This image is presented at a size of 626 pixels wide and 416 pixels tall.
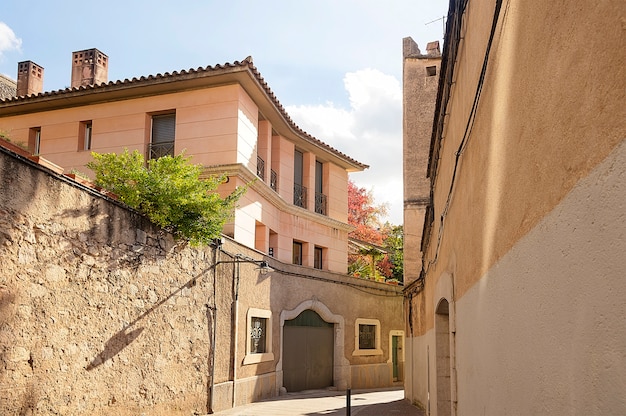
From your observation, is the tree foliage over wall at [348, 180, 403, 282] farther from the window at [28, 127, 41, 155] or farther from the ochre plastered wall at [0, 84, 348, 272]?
the window at [28, 127, 41, 155]

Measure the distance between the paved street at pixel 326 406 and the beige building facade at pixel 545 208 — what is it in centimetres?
889

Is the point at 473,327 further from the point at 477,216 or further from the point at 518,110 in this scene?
the point at 518,110

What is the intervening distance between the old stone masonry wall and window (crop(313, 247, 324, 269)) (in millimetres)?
9770

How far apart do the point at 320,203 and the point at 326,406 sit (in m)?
8.49

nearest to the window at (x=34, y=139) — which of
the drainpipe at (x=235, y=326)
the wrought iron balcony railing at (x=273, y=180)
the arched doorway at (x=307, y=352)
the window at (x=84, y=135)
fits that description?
the window at (x=84, y=135)

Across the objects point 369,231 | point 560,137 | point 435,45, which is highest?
point 435,45

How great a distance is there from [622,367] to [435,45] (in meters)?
19.8

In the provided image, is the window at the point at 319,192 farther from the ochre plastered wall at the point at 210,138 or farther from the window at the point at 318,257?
the ochre plastered wall at the point at 210,138

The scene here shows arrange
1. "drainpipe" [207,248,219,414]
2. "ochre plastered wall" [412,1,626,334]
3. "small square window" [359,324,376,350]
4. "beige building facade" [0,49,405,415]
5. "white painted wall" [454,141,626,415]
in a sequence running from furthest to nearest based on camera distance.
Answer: "small square window" [359,324,376,350]
"drainpipe" [207,248,219,414]
"beige building facade" [0,49,405,415]
"ochre plastered wall" [412,1,626,334]
"white painted wall" [454,141,626,415]

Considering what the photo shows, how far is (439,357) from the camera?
26.7 feet

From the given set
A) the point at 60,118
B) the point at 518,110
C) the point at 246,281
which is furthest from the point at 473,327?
the point at 60,118

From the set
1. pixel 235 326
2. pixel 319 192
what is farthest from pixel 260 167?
pixel 235 326

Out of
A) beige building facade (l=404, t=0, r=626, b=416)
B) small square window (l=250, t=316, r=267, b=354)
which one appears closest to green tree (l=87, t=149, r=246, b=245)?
small square window (l=250, t=316, r=267, b=354)

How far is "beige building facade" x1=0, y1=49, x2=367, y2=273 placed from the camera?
1586 cm
